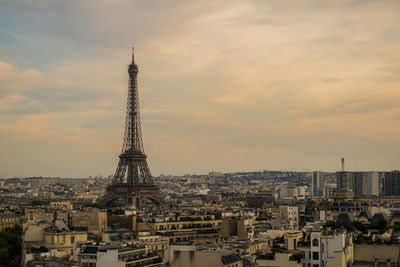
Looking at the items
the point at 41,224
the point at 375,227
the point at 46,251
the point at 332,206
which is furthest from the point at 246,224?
the point at 332,206

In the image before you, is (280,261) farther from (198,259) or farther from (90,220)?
(90,220)

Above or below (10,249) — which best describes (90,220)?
above

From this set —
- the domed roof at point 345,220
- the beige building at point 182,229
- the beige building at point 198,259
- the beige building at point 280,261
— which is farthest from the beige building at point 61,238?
the beige building at point 280,261

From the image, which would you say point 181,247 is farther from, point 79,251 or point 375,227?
point 375,227

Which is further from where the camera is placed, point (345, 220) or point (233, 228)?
point (233, 228)

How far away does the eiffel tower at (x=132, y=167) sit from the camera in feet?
489

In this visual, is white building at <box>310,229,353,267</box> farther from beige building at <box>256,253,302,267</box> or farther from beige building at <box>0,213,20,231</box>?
beige building at <box>0,213,20,231</box>

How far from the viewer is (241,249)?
66.4 metres

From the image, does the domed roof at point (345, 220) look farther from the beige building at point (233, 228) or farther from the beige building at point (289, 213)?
the beige building at point (289, 213)

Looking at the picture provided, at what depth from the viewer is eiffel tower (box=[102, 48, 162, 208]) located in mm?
149125

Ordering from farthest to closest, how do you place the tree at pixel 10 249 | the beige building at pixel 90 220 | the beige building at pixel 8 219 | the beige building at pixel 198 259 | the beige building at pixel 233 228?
the beige building at pixel 8 219 → the beige building at pixel 233 228 → the beige building at pixel 90 220 → the tree at pixel 10 249 → the beige building at pixel 198 259

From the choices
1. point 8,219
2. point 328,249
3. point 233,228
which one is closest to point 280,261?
point 328,249

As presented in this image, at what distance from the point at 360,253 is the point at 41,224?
3539 centimetres

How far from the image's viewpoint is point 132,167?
14938cm
